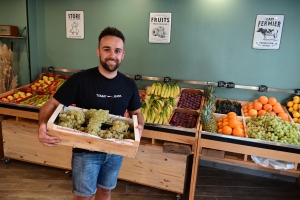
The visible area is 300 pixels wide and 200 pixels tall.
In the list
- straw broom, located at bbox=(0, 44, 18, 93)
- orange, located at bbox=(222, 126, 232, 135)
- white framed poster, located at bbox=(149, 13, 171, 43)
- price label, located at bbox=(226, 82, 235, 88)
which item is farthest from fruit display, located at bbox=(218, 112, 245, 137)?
straw broom, located at bbox=(0, 44, 18, 93)

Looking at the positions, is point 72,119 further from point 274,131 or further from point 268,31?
point 268,31

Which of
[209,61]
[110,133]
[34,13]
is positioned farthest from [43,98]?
[209,61]

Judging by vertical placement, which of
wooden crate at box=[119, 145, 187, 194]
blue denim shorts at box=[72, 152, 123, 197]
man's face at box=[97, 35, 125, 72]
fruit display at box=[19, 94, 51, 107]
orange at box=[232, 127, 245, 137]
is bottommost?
wooden crate at box=[119, 145, 187, 194]

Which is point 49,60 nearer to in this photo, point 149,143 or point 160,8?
point 160,8

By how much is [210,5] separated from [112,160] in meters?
2.31

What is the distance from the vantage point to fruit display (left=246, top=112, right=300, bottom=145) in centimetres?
219

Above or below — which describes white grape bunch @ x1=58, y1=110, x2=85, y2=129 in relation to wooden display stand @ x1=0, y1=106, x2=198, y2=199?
above

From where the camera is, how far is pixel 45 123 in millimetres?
1578

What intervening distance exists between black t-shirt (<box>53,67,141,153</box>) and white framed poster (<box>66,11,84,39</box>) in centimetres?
203

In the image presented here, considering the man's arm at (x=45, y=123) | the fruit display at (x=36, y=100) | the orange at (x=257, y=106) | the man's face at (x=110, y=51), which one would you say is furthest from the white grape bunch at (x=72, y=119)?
the orange at (x=257, y=106)

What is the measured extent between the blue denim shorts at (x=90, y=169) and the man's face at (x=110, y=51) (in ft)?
2.14

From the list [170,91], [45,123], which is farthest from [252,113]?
[45,123]

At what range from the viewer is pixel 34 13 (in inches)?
141

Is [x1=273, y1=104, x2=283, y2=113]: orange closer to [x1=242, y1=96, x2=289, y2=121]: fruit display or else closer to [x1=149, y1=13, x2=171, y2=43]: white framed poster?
[x1=242, y1=96, x2=289, y2=121]: fruit display
